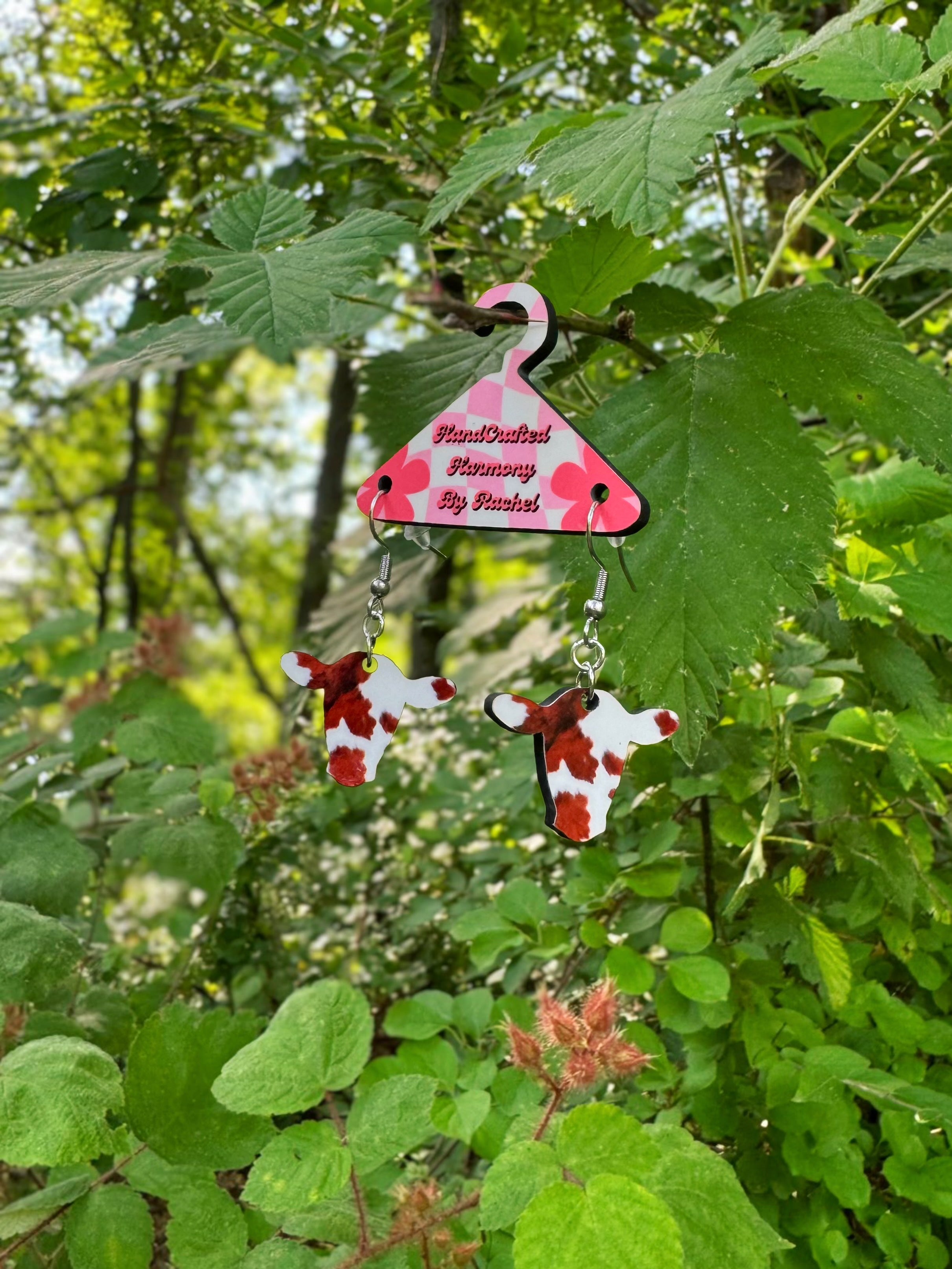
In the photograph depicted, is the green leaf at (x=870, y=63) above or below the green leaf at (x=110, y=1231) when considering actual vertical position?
above

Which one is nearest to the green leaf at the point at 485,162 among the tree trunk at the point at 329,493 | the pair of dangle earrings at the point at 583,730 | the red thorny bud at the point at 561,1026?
the pair of dangle earrings at the point at 583,730

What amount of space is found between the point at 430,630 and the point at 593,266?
50.5 inches

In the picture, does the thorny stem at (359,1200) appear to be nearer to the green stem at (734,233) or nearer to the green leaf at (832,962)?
the green leaf at (832,962)

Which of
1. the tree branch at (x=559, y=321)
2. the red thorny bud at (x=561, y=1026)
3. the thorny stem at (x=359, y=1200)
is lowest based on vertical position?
the thorny stem at (x=359, y=1200)

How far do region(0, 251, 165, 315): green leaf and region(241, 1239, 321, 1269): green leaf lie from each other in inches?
23.7

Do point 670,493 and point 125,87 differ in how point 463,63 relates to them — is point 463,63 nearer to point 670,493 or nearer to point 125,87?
point 125,87

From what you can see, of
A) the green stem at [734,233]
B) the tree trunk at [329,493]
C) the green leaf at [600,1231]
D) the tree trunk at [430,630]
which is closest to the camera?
the green leaf at [600,1231]

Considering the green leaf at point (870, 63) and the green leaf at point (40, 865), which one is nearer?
the green leaf at point (870, 63)

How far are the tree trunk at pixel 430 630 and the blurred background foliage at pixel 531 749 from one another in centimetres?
33

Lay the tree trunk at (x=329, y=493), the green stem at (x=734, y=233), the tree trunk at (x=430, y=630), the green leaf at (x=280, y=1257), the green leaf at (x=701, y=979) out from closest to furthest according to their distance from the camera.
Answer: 1. the green leaf at (x=280, y=1257)
2. the green leaf at (x=701, y=979)
3. the green stem at (x=734, y=233)
4. the tree trunk at (x=430, y=630)
5. the tree trunk at (x=329, y=493)

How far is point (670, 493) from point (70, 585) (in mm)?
4981

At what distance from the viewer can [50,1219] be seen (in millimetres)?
656

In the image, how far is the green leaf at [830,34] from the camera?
64cm

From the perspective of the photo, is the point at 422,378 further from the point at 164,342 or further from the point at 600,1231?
the point at 600,1231
